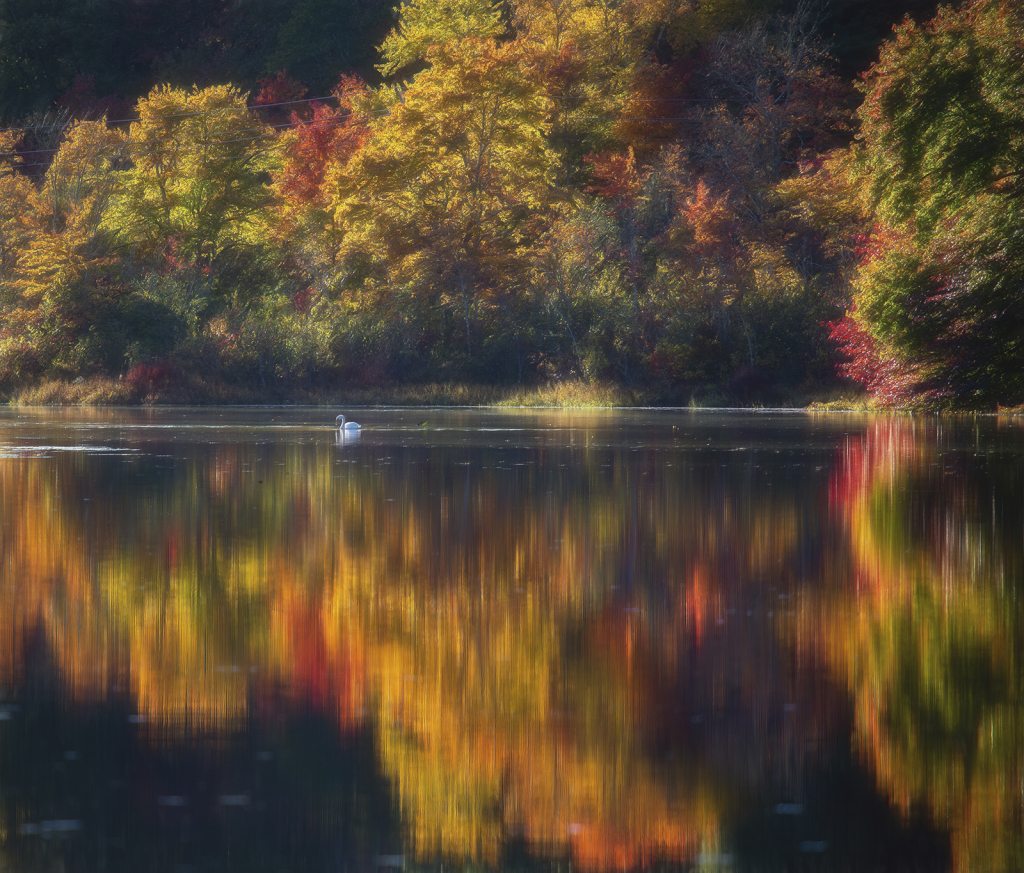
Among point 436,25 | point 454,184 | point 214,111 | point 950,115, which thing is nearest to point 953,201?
point 950,115

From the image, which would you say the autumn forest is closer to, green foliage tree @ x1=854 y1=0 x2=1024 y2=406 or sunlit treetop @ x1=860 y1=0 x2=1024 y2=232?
green foliage tree @ x1=854 y1=0 x2=1024 y2=406

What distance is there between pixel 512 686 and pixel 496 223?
151 ft

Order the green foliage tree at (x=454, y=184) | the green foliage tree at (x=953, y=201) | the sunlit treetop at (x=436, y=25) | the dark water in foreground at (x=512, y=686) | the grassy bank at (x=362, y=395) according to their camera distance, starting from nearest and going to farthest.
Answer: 1. the dark water in foreground at (x=512, y=686)
2. the green foliage tree at (x=953, y=201)
3. the grassy bank at (x=362, y=395)
4. the green foliage tree at (x=454, y=184)
5. the sunlit treetop at (x=436, y=25)

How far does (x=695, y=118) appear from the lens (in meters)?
54.1

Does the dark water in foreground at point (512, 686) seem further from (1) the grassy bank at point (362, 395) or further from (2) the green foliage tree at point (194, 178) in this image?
(2) the green foliage tree at point (194, 178)

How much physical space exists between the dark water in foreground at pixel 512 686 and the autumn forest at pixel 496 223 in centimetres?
2379

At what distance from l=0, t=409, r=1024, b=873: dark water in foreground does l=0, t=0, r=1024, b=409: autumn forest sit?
937 inches

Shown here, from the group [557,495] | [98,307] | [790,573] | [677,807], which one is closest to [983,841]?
[677,807]

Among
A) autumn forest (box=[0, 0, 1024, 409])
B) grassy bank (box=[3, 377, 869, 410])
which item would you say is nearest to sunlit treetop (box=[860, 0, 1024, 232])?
autumn forest (box=[0, 0, 1024, 409])

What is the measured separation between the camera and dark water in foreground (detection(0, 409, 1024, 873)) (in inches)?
133

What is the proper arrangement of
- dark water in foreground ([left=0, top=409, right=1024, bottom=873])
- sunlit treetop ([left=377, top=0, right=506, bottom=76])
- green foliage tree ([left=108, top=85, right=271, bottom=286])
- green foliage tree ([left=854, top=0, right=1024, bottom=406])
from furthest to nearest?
sunlit treetop ([left=377, top=0, right=506, bottom=76]) < green foliage tree ([left=108, top=85, right=271, bottom=286]) < green foliage tree ([left=854, top=0, right=1024, bottom=406]) < dark water in foreground ([left=0, top=409, right=1024, bottom=873])

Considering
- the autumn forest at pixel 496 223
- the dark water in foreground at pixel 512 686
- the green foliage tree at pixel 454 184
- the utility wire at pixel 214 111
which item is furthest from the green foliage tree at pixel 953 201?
the utility wire at pixel 214 111

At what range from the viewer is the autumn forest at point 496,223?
44.3m

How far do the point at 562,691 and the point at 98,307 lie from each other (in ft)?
164
